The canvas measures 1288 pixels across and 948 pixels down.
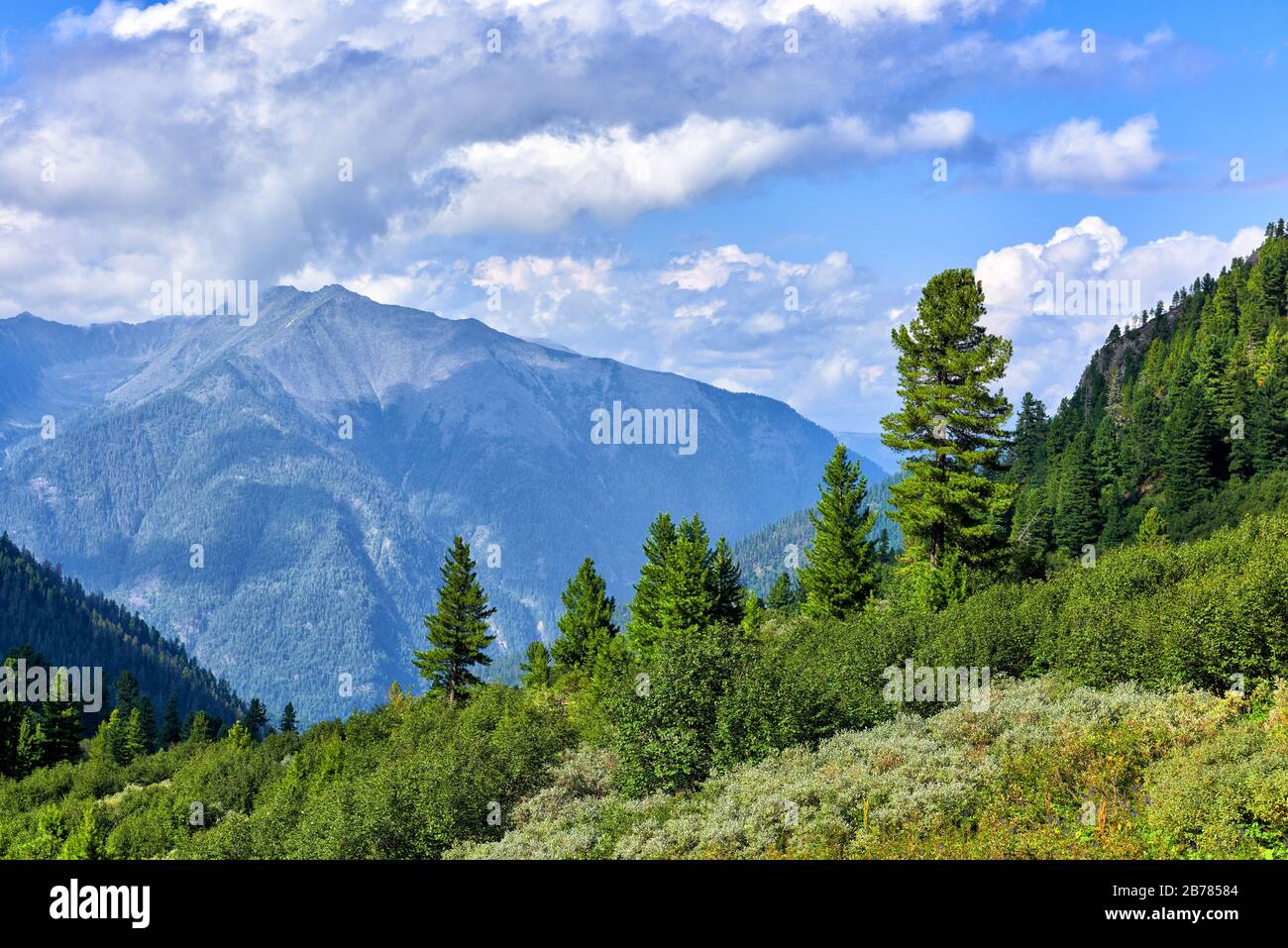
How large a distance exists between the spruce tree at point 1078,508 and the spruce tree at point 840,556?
48.5m

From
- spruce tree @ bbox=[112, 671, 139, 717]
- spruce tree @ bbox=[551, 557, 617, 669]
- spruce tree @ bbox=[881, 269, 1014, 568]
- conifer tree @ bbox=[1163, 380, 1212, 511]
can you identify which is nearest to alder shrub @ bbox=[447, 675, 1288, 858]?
spruce tree @ bbox=[881, 269, 1014, 568]

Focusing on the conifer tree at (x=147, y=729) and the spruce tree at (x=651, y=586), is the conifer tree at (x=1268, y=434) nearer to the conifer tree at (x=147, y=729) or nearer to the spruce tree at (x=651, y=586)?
the spruce tree at (x=651, y=586)

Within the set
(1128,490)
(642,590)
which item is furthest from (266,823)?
(1128,490)

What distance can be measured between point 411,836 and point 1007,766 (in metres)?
16.3

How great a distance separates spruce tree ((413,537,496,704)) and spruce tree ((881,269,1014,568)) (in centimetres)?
3149

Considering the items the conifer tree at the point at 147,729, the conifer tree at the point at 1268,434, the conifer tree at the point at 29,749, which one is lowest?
the conifer tree at the point at 147,729

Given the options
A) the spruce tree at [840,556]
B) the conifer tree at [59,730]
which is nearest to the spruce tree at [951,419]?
the spruce tree at [840,556]

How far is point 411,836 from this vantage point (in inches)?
986

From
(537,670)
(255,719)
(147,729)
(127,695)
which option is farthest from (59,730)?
(537,670)

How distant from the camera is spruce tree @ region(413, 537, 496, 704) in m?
59.4

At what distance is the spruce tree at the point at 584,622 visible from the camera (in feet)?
200
